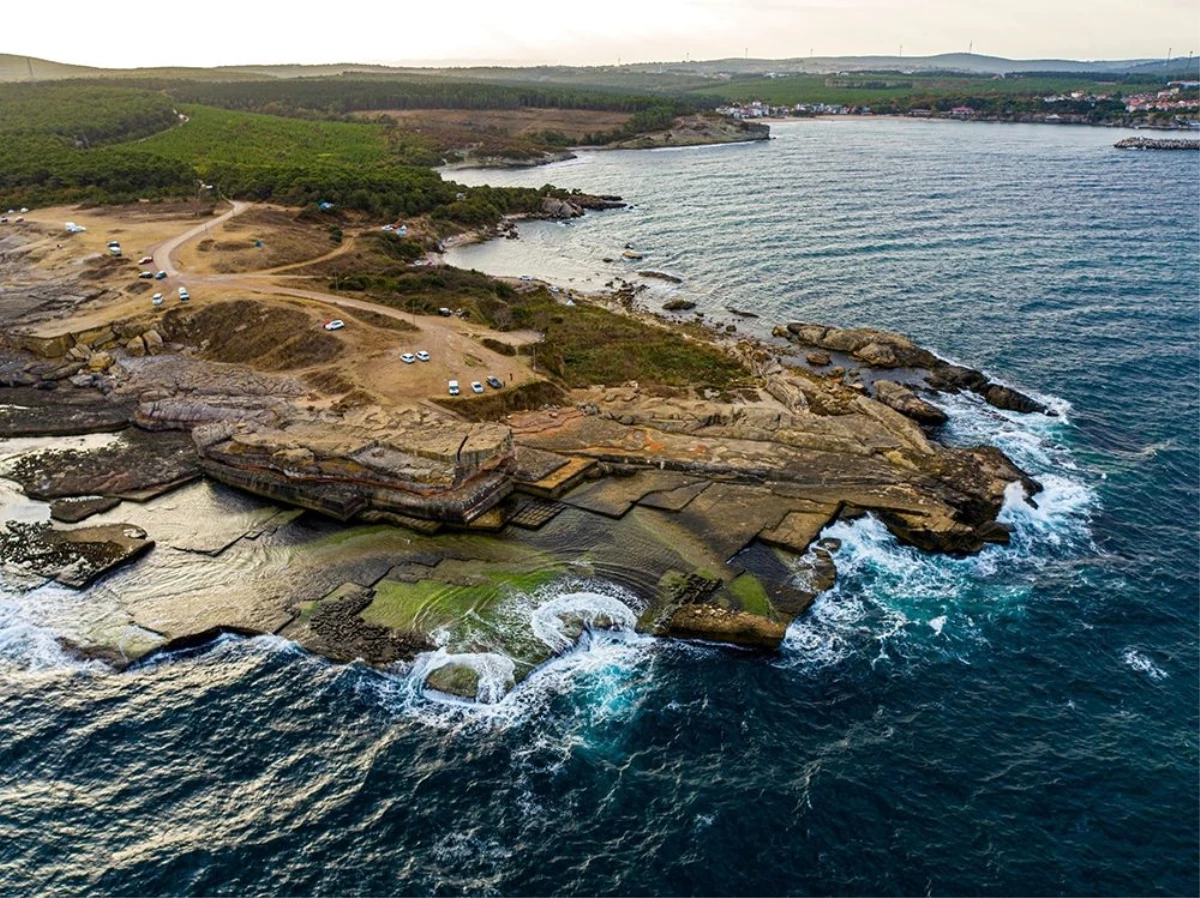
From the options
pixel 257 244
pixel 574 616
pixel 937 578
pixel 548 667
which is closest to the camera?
pixel 548 667

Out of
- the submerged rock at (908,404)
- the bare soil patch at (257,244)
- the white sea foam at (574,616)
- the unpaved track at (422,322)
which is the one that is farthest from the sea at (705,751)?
the bare soil patch at (257,244)

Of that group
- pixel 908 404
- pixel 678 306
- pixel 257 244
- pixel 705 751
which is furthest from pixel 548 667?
pixel 257 244

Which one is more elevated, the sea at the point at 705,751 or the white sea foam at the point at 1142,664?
the white sea foam at the point at 1142,664

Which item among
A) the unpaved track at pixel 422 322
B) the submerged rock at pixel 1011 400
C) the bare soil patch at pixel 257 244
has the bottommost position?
the submerged rock at pixel 1011 400

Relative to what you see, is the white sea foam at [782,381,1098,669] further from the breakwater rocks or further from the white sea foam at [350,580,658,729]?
the breakwater rocks

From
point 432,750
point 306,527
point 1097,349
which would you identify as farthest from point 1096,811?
point 1097,349

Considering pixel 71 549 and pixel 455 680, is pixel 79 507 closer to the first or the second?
pixel 71 549

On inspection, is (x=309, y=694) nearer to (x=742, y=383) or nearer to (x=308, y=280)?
(x=742, y=383)

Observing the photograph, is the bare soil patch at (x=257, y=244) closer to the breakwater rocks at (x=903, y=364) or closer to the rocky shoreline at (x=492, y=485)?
the rocky shoreline at (x=492, y=485)
